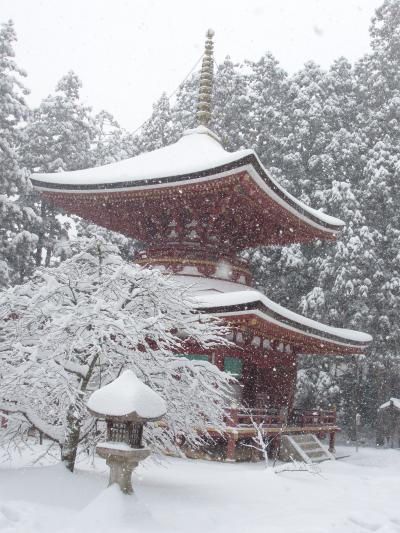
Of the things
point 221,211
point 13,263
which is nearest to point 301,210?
point 221,211

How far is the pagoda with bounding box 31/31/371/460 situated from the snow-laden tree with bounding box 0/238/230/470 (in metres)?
3.98

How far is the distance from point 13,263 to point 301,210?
14939 millimetres

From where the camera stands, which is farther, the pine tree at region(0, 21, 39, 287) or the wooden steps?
the pine tree at region(0, 21, 39, 287)

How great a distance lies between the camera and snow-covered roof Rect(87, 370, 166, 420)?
714cm

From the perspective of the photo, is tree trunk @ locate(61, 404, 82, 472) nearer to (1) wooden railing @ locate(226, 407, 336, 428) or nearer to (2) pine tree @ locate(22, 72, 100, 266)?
(1) wooden railing @ locate(226, 407, 336, 428)

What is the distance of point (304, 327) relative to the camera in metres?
15.4

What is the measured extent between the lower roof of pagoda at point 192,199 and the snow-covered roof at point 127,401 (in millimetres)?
7559

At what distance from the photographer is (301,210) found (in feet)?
55.4

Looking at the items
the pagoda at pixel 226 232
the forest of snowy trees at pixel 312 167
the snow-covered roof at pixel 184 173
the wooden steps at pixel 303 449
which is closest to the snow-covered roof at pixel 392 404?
the forest of snowy trees at pixel 312 167

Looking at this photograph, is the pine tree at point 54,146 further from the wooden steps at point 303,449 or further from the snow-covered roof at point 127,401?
the snow-covered roof at point 127,401

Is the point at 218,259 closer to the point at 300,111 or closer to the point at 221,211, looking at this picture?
the point at 221,211

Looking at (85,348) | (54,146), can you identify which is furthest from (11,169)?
(85,348)

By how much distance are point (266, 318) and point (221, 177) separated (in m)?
3.59

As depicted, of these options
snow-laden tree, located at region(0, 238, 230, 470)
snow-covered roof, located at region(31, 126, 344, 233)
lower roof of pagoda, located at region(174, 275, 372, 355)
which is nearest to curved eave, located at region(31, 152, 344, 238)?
snow-covered roof, located at region(31, 126, 344, 233)
